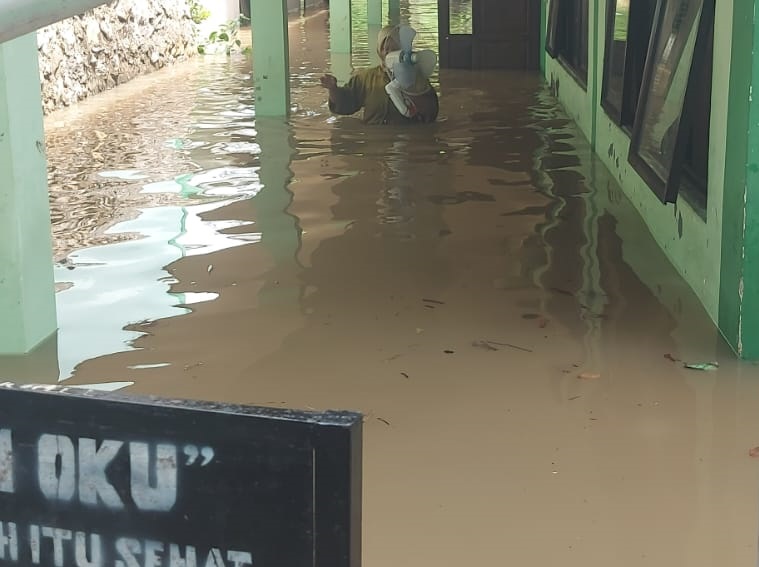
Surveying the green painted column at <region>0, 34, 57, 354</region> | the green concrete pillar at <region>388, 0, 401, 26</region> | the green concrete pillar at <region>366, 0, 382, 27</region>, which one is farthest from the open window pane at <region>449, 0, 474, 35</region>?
the green painted column at <region>0, 34, 57, 354</region>

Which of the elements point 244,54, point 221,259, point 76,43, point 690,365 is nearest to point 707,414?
point 690,365

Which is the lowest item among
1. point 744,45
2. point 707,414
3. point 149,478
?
point 707,414

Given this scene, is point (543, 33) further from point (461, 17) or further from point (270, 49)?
point (270, 49)

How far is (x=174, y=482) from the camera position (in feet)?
5.05

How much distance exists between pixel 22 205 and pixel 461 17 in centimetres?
1187

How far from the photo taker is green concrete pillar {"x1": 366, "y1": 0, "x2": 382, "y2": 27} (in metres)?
21.9

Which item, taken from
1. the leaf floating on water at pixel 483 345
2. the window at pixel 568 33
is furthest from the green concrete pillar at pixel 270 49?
the leaf floating on water at pixel 483 345

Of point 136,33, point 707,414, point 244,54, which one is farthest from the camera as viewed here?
point 244,54

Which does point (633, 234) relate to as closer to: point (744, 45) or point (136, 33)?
point (744, 45)

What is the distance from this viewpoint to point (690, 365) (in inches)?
166

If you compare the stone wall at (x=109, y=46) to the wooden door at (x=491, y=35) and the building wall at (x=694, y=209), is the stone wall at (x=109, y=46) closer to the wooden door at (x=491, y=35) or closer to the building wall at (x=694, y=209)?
the wooden door at (x=491, y=35)

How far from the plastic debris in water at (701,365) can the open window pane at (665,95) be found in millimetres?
961

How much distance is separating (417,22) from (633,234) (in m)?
16.9

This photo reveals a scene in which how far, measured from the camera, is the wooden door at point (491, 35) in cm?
1493
